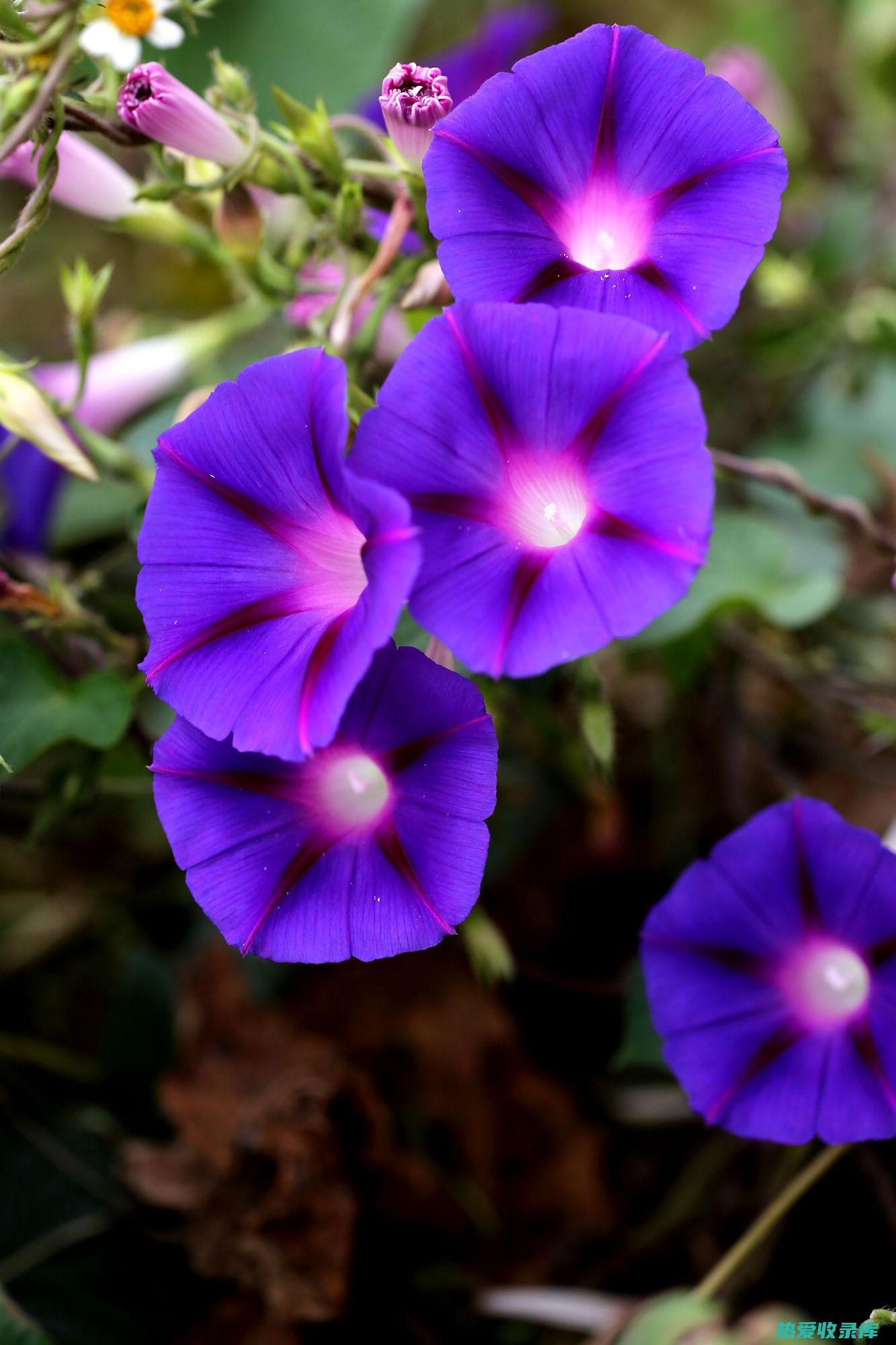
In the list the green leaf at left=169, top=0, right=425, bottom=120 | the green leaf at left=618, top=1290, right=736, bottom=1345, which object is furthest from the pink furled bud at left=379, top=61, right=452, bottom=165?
the green leaf at left=618, top=1290, right=736, bottom=1345

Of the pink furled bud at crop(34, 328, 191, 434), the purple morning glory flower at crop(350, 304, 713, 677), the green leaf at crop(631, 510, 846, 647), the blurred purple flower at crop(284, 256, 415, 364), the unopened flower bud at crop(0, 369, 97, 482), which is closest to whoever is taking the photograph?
the purple morning glory flower at crop(350, 304, 713, 677)

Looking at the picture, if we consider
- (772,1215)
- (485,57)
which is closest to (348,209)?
(485,57)

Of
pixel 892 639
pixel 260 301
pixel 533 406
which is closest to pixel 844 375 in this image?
pixel 892 639

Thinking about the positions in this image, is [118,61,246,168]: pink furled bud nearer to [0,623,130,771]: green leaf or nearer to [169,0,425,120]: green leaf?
[0,623,130,771]: green leaf

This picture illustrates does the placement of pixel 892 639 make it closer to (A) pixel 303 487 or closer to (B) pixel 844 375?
(B) pixel 844 375

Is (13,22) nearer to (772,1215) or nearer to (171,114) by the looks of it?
(171,114)

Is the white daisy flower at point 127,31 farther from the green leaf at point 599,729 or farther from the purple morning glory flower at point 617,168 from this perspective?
the green leaf at point 599,729

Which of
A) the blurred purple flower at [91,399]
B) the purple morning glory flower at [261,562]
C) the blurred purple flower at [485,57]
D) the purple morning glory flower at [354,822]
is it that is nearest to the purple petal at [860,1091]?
the purple morning glory flower at [354,822]

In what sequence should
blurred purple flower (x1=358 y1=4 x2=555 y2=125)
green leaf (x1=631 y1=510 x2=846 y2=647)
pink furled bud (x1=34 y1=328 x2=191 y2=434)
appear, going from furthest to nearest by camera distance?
blurred purple flower (x1=358 y1=4 x2=555 y2=125), pink furled bud (x1=34 y1=328 x2=191 y2=434), green leaf (x1=631 y1=510 x2=846 y2=647)
